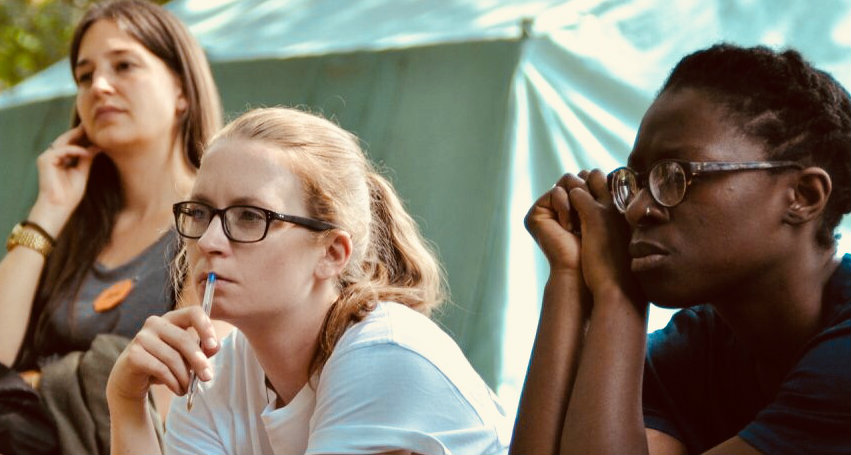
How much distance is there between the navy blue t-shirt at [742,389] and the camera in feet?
4.90

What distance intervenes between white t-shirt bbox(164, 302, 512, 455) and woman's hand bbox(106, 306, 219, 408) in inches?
7.5

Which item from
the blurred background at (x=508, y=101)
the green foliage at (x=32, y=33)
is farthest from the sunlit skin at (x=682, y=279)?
the green foliage at (x=32, y=33)

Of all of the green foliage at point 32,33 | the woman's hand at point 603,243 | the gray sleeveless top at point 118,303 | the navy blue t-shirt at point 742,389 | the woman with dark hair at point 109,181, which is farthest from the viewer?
the green foliage at point 32,33

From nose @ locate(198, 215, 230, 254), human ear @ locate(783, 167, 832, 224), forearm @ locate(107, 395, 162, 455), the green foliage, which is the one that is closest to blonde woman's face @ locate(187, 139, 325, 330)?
nose @ locate(198, 215, 230, 254)

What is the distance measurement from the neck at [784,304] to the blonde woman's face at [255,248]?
736mm

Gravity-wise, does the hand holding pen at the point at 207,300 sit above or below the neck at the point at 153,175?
below

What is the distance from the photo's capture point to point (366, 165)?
2.31 m

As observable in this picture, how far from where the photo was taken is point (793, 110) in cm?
162

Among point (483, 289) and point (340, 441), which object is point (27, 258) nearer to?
point (483, 289)

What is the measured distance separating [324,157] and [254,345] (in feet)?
1.16

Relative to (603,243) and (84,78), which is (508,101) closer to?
(603,243)

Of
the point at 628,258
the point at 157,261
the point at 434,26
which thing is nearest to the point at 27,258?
the point at 157,261

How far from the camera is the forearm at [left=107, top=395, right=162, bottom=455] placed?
6.91ft

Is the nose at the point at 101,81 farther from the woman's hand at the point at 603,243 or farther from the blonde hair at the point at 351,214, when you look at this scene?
the woman's hand at the point at 603,243
